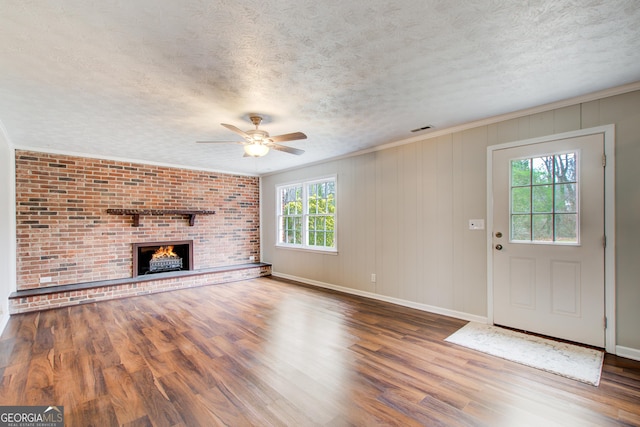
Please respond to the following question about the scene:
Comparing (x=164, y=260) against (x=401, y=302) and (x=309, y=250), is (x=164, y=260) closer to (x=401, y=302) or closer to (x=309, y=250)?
(x=309, y=250)

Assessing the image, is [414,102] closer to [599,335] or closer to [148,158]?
[599,335]

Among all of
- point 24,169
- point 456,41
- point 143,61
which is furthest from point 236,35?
point 24,169

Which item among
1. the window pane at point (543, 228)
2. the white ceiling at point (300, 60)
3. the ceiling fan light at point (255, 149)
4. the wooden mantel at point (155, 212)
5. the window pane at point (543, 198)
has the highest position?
the white ceiling at point (300, 60)

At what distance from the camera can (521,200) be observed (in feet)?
10.3

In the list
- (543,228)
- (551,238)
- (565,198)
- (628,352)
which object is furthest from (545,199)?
(628,352)

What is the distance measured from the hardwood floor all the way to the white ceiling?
2380 mm

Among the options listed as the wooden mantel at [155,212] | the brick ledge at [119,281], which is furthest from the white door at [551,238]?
the wooden mantel at [155,212]

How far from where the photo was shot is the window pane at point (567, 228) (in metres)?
2.84

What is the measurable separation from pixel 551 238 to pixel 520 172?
2.49 ft

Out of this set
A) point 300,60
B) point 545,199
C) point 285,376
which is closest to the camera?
point 300,60

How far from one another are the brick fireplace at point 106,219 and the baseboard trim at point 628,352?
5.57 meters

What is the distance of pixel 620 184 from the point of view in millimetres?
2596

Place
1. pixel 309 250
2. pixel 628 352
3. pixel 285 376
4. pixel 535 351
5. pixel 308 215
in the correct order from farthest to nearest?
pixel 308 215 → pixel 309 250 → pixel 535 351 → pixel 628 352 → pixel 285 376

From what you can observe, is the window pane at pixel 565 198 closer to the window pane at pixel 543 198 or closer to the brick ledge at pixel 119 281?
the window pane at pixel 543 198
